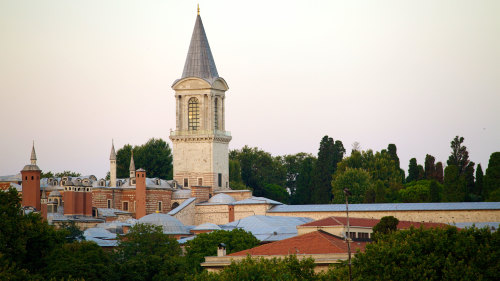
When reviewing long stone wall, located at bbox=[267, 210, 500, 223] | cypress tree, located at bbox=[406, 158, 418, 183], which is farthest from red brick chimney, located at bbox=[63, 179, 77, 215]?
cypress tree, located at bbox=[406, 158, 418, 183]

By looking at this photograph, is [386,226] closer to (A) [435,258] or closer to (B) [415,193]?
(A) [435,258]

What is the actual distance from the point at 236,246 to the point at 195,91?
80.1 feet

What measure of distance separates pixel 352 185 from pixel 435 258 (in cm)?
5455

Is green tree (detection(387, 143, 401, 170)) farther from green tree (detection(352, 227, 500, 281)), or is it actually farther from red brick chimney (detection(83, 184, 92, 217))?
green tree (detection(352, 227, 500, 281))

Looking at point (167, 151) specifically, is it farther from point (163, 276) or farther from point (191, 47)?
point (163, 276)

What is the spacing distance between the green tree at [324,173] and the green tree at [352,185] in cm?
200

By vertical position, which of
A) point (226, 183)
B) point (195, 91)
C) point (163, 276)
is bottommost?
point (163, 276)

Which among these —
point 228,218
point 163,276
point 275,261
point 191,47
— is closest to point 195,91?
point 191,47

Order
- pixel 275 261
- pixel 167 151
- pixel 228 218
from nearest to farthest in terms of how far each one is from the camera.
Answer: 1. pixel 275 261
2. pixel 228 218
3. pixel 167 151

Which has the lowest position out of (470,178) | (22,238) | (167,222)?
(22,238)

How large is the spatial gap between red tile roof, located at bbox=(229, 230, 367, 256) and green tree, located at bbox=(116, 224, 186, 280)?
3.75 metres

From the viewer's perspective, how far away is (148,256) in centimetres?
6619

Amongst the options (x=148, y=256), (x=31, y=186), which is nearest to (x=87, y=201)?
(x=31, y=186)

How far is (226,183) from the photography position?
98000 millimetres
